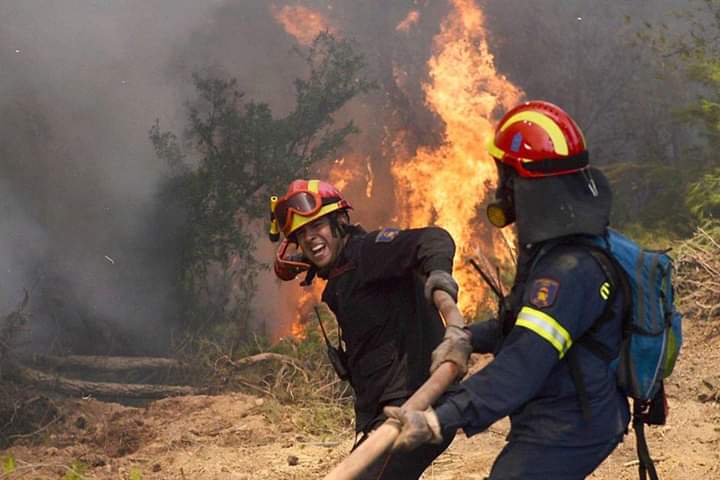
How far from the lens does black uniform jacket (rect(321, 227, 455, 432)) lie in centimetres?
452

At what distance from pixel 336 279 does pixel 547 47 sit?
12.1 meters

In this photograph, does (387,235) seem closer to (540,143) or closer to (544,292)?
(540,143)

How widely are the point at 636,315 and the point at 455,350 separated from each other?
69 cm

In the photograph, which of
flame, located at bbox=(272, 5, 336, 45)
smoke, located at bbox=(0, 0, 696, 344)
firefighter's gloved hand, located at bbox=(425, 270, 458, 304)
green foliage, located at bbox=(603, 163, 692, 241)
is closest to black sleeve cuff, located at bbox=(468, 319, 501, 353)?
firefighter's gloved hand, located at bbox=(425, 270, 458, 304)

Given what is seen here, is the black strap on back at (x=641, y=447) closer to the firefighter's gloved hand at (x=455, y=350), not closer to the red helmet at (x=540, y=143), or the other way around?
the firefighter's gloved hand at (x=455, y=350)

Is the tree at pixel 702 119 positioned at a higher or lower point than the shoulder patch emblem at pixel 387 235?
lower

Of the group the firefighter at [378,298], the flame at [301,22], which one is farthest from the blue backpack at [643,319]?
the flame at [301,22]

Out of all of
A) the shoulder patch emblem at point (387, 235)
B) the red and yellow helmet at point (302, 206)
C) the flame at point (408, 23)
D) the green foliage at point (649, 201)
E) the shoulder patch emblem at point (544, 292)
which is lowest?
the green foliage at point (649, 201)

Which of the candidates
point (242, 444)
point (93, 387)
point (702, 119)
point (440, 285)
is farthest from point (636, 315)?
point (702, 119)

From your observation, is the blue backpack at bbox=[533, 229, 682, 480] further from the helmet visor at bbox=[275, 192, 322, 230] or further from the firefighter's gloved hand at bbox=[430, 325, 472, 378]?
the helmet visor at bbox=[275, 192, 322, 230]

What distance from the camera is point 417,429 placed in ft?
10.1

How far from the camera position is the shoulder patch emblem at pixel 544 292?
3.16 metres

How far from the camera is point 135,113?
12211 mm

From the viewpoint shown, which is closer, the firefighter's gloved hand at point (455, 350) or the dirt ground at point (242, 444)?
the firefighter's gloved hand at point (455, 350)
